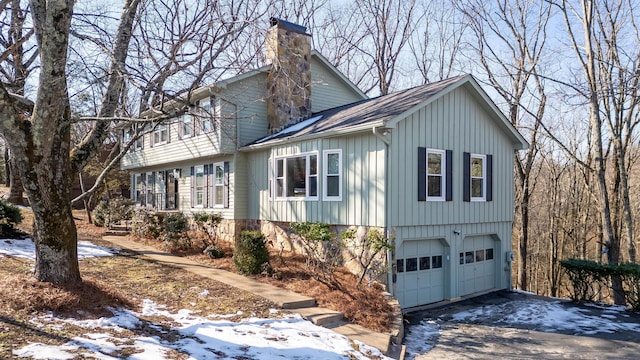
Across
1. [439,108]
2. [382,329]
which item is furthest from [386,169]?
[382,329]

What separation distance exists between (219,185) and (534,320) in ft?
33.4

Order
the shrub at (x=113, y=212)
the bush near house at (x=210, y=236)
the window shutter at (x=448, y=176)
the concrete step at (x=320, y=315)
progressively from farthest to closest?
the shrub at (x=113, y=212)
the bush near house at (x=210, y=236)
the window shutter at (x=448, y=176)
the concrete step at (x=320, y=315)

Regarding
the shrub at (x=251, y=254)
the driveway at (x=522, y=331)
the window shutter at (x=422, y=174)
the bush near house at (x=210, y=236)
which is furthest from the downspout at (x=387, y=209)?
the bush near house at (x=210, y=236)

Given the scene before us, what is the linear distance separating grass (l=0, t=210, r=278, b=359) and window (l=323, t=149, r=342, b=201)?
3607 millimetres

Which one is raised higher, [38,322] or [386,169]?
[386,169]

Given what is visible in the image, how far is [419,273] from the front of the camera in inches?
432

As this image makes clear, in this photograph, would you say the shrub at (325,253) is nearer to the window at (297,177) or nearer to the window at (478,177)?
the window at (297,177)

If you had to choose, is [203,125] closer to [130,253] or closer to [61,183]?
[130,253]

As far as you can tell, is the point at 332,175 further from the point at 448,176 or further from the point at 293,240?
the point at 448,176

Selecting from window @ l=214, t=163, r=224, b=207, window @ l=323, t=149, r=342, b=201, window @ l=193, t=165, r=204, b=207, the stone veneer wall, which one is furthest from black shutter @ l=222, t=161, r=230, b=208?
window @ l=323, t=149, r=342, b=201

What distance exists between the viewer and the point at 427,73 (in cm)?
2433

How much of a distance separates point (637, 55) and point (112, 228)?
19.9 metres

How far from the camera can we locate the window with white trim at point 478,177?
1216 cm

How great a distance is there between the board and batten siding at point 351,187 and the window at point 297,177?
6.4 inches
